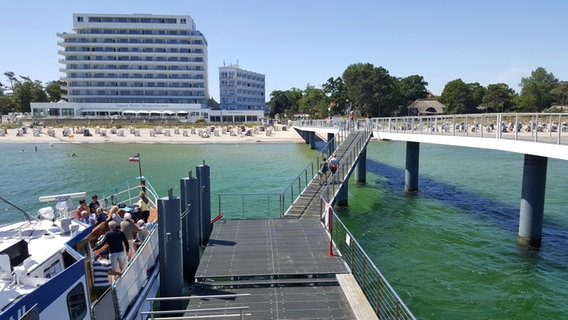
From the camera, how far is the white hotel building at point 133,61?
113562 mm

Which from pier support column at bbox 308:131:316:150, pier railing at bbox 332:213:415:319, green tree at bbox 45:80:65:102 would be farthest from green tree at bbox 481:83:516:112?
green tree at bbox 45:80:65:102

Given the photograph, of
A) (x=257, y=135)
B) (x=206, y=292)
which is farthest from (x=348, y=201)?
(x=257, y=135)

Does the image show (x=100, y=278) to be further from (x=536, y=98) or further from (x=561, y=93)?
(x=561, y=93)

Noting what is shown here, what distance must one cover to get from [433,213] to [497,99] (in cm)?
8033

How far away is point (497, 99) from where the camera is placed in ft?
296

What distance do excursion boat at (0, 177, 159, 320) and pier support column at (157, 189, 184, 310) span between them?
629mm

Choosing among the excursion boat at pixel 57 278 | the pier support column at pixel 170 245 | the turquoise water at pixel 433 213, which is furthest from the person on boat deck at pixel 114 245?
the turquoise water at pixel 433 213

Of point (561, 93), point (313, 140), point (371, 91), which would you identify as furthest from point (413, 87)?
point (313, 140)

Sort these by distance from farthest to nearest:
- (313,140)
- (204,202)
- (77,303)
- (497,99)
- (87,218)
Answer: (497,99)
(313,140)
(204,202)
(87,218)
(77,303)

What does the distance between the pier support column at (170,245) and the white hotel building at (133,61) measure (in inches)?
4110

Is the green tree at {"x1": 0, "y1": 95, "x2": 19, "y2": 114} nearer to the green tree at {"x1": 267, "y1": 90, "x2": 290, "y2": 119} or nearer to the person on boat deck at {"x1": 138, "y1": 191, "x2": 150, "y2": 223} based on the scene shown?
the green tree at {"x1": 267, "y1": 90, "x2": 290, "y2": 119}

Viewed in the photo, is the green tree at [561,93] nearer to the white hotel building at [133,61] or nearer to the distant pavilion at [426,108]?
the distant pavilion at [426,108]

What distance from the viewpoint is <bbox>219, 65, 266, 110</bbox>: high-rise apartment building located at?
13612 centimetres

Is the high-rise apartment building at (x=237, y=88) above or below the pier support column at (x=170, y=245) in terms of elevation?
above
